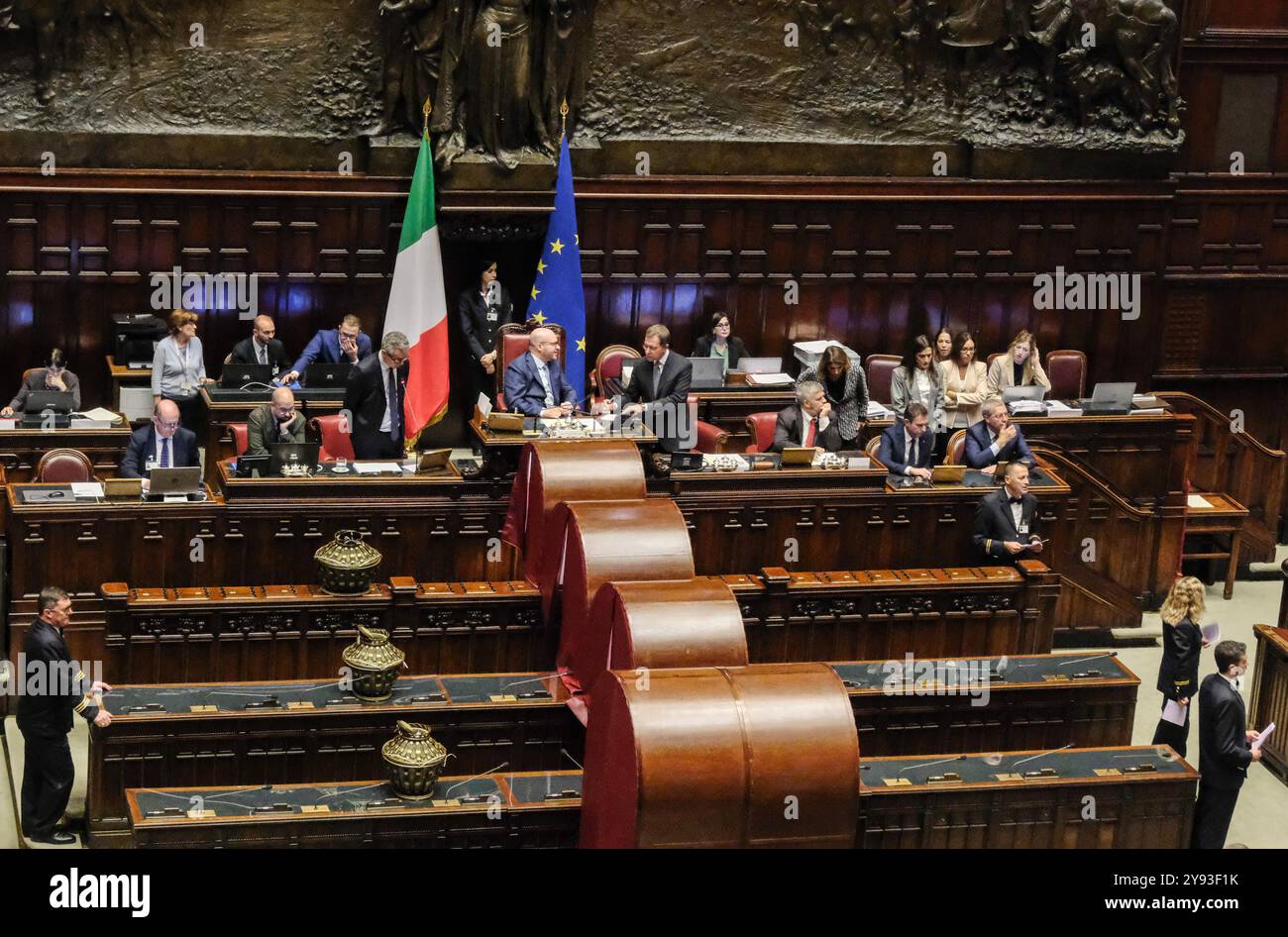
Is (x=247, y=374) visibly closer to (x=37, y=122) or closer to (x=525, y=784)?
(x=37, y=122)

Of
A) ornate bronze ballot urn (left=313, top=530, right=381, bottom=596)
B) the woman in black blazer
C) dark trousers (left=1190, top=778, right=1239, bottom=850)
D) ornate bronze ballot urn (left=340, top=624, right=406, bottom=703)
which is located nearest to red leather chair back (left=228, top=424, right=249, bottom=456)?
A: ornate bronze ballot urn (left=313, top=530, right=381, bottom=596)

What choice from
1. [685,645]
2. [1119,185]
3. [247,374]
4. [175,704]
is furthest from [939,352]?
[175,704]

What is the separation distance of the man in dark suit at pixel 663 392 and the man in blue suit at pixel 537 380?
50cm

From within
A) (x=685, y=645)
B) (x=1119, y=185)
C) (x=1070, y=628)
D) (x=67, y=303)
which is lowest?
(x=1070, y=628)

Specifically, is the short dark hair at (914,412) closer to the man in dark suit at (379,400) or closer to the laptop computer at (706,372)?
the laptop computer at (706,372)

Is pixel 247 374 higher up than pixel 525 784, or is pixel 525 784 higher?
pixel 247 374

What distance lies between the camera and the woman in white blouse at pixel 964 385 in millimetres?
16250

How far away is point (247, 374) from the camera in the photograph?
49.8 feet

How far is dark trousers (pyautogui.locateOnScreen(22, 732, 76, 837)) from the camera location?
10.8m

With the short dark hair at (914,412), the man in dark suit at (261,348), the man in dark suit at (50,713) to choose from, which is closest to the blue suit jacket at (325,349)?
the man in dark suit at (261,348)

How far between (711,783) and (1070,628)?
666cm

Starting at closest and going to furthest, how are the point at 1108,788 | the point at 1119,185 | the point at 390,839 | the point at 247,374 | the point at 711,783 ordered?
1. the point at 711,783
2. the point at 390,839
3. the point at 1108,788
4. the point at 247,374
5. the point at 1119,185

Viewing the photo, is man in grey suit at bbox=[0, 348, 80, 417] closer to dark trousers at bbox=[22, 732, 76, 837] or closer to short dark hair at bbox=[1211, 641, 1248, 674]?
dark trousers at bbox=[22, 732, 76, 837]

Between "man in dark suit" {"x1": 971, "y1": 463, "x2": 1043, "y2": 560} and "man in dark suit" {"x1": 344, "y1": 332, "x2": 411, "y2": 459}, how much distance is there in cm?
399
